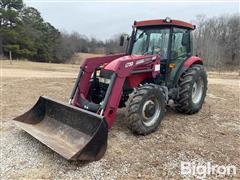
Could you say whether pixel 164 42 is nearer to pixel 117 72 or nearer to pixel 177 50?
pixel 177 50

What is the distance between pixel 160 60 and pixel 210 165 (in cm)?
258

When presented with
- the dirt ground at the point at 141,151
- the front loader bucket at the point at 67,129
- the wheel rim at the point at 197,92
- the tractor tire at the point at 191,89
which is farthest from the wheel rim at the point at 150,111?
the wheel rim at the point at 197,92

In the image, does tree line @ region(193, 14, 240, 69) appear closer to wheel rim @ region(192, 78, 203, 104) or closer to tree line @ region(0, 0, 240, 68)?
tree line @ region(0, 0, 240, 68)

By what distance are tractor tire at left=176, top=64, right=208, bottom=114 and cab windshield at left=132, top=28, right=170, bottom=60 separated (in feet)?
2.53

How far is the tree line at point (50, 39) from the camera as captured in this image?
38344 mm

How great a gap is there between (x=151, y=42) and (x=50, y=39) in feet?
139

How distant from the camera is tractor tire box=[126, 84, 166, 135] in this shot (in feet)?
15.5

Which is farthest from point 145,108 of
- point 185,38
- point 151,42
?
point 185,38

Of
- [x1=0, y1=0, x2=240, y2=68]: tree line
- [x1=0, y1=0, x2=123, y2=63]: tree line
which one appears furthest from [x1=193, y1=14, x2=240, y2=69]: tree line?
[x1=0, y1=0, x2=123, y2=63]: tree line

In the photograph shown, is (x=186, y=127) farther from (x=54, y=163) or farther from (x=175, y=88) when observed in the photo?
(x=54, y=163)

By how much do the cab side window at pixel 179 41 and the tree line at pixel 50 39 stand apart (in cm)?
2729

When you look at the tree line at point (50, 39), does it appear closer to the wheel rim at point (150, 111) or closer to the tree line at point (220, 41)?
the tree line at point (220, 41)

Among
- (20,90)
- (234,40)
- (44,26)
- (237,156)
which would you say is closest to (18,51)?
(44,26)

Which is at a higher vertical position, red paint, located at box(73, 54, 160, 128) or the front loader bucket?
red paint, located at box(73, 54, 160, 128)
